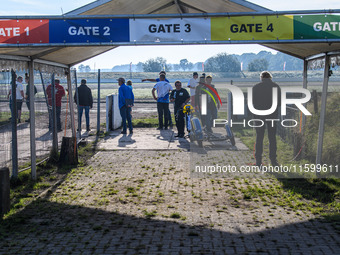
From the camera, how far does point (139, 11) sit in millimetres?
8820

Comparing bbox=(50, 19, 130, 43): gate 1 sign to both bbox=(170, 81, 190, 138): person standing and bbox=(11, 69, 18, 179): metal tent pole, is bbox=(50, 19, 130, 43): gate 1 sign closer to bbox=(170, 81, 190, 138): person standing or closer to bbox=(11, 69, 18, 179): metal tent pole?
bbox=(11, 69, 18, 179): metal tent pole

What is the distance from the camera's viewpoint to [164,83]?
15.5 meters

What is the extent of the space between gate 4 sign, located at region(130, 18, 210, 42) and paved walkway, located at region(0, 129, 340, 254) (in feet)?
8.38

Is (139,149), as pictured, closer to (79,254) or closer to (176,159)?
(176,159)

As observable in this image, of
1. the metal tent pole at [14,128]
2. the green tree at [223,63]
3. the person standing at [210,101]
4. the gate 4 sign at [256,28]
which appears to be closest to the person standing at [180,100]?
the person standing at [210,101]

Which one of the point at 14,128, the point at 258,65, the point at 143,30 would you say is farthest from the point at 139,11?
the point at 258,65

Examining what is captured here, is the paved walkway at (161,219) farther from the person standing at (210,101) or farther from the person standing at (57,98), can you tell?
the person standing at (210,101)

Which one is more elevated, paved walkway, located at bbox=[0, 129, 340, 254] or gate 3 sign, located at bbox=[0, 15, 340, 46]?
gate 3 sign, located at bbox=[0, 15, 340, 46]

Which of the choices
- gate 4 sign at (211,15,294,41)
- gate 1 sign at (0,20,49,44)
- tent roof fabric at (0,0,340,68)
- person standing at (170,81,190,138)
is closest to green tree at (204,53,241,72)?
person standing at (170,81,190,138)

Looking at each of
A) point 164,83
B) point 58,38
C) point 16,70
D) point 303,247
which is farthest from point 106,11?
point 164,83

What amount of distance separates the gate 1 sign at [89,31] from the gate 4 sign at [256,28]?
145cm

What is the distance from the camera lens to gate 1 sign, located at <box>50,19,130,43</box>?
7102 mm

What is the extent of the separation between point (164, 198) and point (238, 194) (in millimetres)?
1259

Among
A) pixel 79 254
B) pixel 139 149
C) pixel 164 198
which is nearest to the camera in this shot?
pixel 79 254
